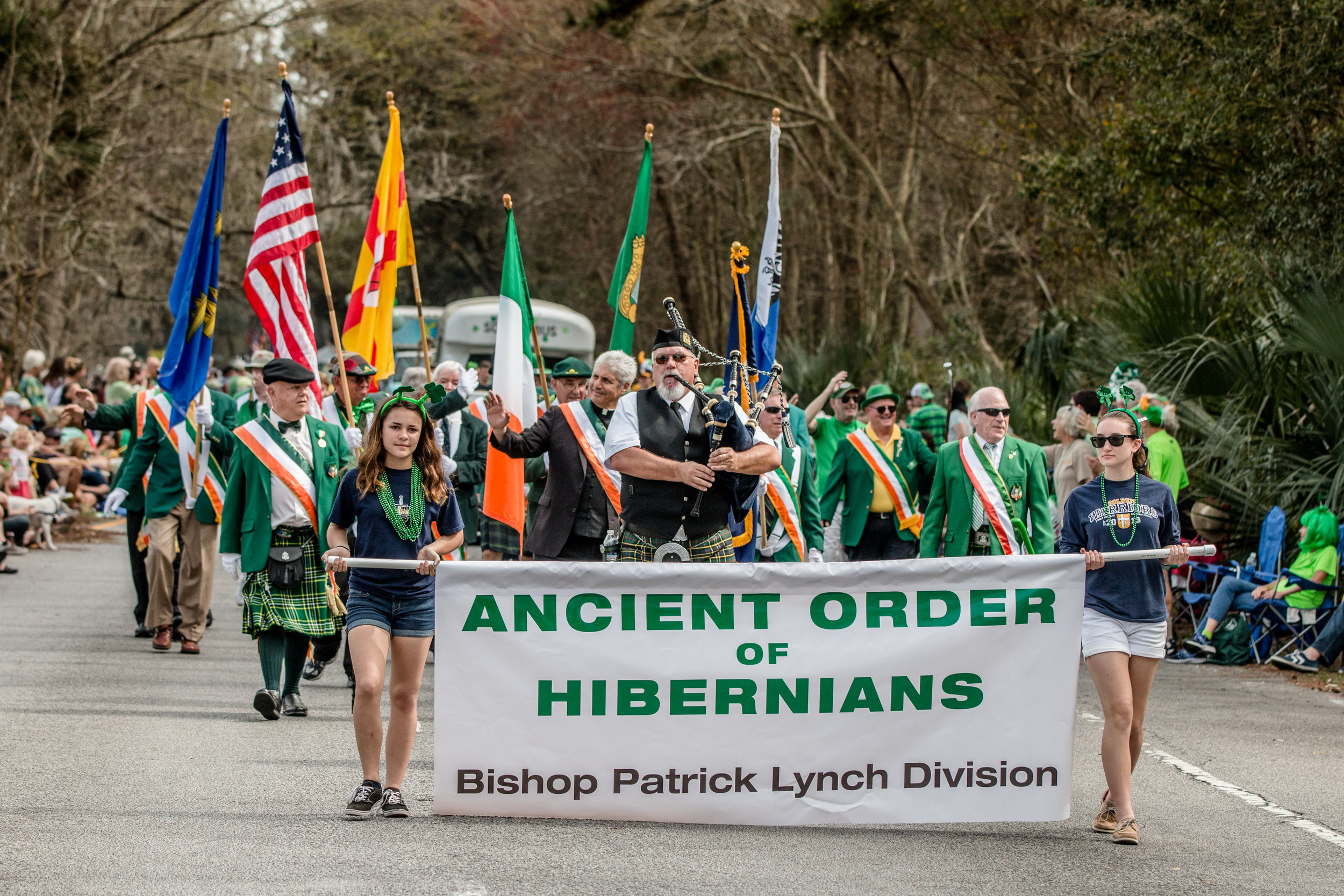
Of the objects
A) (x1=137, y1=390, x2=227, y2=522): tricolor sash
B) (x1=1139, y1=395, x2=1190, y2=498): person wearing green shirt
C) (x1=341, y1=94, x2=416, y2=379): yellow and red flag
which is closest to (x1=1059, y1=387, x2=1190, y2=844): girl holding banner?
(x1=341, y1=94, x2=416, y2=379): yellow and red flag

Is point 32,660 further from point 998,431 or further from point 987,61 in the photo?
point 987,61

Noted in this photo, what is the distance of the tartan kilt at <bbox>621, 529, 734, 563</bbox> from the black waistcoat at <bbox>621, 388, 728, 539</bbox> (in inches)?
1.1

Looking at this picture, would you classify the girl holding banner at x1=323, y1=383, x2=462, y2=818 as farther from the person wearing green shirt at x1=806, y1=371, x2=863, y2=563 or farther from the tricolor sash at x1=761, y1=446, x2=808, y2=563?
the person wearing green shirt at x1=806, y1=371, x2=863, y2=563

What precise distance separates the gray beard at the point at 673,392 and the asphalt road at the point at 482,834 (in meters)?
1.86

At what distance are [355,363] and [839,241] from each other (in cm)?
2471

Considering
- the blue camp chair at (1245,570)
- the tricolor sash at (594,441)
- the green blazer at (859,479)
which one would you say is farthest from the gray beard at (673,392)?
the blue camp chair at (1245,570)

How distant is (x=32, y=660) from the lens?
10.9 m

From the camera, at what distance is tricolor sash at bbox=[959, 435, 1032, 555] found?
340 inches

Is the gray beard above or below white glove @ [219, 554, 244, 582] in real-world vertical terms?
above

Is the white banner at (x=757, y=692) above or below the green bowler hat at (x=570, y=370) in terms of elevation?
below

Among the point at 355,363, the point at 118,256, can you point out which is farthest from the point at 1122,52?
the point at 118,256

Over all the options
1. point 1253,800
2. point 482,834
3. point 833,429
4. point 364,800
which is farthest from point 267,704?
point 833,429

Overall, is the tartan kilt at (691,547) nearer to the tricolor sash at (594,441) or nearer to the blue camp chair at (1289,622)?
the tricolor sash at (594,441)

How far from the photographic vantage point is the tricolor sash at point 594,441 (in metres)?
8.93
